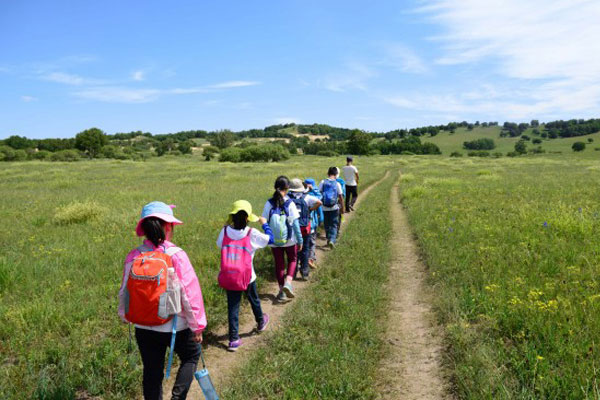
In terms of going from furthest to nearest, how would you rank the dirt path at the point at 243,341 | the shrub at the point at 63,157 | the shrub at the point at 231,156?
the shrub at the point at 231,156, the shrub at the point at 63,157, the dirt path at the point at 243,341

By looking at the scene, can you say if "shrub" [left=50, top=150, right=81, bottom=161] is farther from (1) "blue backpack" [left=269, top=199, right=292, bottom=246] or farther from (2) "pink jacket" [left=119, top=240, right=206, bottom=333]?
(2) "pink jacket" [left=119, top=240, right=206, bottom=333]

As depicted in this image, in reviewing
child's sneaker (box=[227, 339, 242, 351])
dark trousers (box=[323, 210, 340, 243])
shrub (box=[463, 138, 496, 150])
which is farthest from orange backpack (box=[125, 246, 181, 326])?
shrub (box=[463, 138, 496, 150])

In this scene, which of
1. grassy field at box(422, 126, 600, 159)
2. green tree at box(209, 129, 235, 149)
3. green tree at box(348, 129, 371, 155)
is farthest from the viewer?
grassy field at box(422, 126, 600, 159)

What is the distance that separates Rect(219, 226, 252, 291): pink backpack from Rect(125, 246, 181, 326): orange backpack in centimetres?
168

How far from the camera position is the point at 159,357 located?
3.21 m

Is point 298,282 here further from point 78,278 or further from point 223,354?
point 78,278

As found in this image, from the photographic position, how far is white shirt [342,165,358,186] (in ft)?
46.4

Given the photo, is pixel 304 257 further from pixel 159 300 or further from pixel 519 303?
pixel 159 300

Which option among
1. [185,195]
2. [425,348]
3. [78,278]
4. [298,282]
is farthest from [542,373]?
[185,195]

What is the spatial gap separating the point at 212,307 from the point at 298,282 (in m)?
2.07

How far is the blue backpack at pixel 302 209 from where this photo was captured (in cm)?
679

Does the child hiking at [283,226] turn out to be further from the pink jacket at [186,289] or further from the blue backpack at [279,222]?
the pink jacket at [186,289]

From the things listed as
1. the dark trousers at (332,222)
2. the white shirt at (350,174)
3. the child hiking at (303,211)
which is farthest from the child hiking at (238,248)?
the white shirt at (350,174)

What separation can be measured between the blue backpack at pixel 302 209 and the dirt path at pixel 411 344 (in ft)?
7.03
